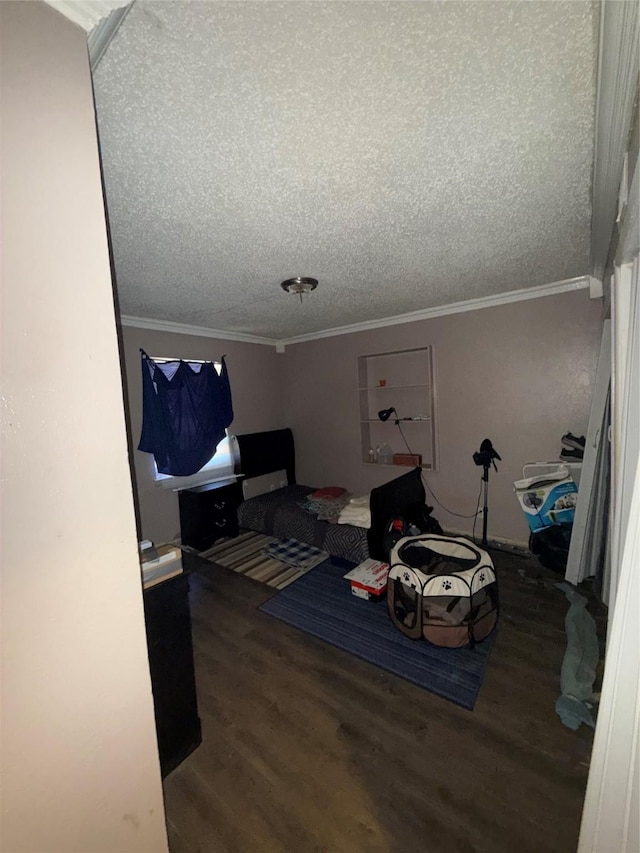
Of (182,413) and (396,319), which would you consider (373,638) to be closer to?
(182,413)

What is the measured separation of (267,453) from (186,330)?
185cm

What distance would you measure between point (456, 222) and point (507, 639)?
8.20 feet

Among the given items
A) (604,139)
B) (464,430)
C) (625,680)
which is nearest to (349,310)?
(464,430)

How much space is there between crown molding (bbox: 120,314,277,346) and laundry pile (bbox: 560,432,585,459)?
3.64 m

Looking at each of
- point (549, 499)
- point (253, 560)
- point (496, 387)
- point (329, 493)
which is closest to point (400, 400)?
point (496, 387)

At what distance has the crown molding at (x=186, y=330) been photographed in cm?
340

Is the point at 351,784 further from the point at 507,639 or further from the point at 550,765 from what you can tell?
the point at 507,639

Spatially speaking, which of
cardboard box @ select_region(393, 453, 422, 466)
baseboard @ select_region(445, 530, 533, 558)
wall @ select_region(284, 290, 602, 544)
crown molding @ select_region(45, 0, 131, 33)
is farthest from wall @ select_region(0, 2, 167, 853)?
cardboard box @ select_region(393, 453, 422, 466)

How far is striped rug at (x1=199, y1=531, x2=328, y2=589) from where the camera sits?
300cm

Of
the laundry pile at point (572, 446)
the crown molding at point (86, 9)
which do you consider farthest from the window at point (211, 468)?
the laundry pile at point (572, 446)

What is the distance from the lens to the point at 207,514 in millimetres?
3662

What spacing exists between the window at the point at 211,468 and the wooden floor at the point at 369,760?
202cm

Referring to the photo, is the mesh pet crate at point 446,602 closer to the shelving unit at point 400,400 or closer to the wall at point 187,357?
the shelving unit at point 400,400

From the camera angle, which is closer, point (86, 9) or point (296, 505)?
point (86, 9)
